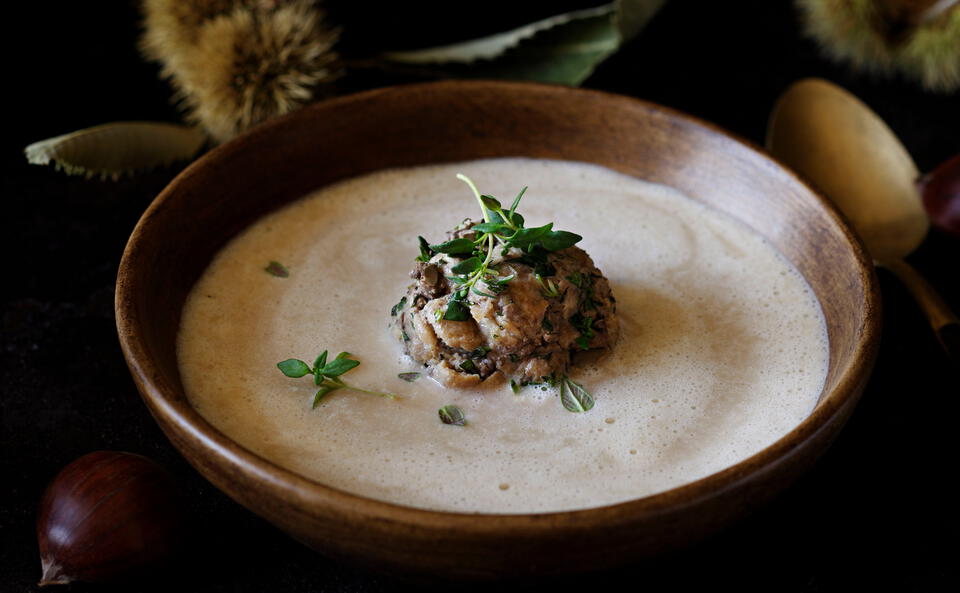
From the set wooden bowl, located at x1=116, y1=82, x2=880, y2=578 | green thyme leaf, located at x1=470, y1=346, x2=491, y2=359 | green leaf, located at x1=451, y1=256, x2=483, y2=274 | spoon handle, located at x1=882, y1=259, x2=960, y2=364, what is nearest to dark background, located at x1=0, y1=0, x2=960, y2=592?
spoon handle, located at x1=882, y1=259, x2=960, y2=364

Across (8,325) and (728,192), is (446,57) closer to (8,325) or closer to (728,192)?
(728,192)

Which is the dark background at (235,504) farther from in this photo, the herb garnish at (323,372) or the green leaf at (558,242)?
the green leaf at (558,242)

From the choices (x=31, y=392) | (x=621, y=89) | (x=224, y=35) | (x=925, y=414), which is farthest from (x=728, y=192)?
(x=31, y=392)

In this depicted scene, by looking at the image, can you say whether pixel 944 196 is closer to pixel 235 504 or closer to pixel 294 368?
pixel 294 368

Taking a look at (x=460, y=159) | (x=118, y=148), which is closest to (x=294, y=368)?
(x=460, y=159)

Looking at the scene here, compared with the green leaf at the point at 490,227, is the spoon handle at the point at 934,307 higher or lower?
lower

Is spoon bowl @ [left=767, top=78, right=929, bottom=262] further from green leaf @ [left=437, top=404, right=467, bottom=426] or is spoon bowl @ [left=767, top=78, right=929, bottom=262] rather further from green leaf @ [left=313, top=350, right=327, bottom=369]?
green leaf @ [left=313, top=350, right=327, bottom=369]

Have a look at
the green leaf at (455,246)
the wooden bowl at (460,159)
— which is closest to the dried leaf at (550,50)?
the wooden bowl at (460,159)
